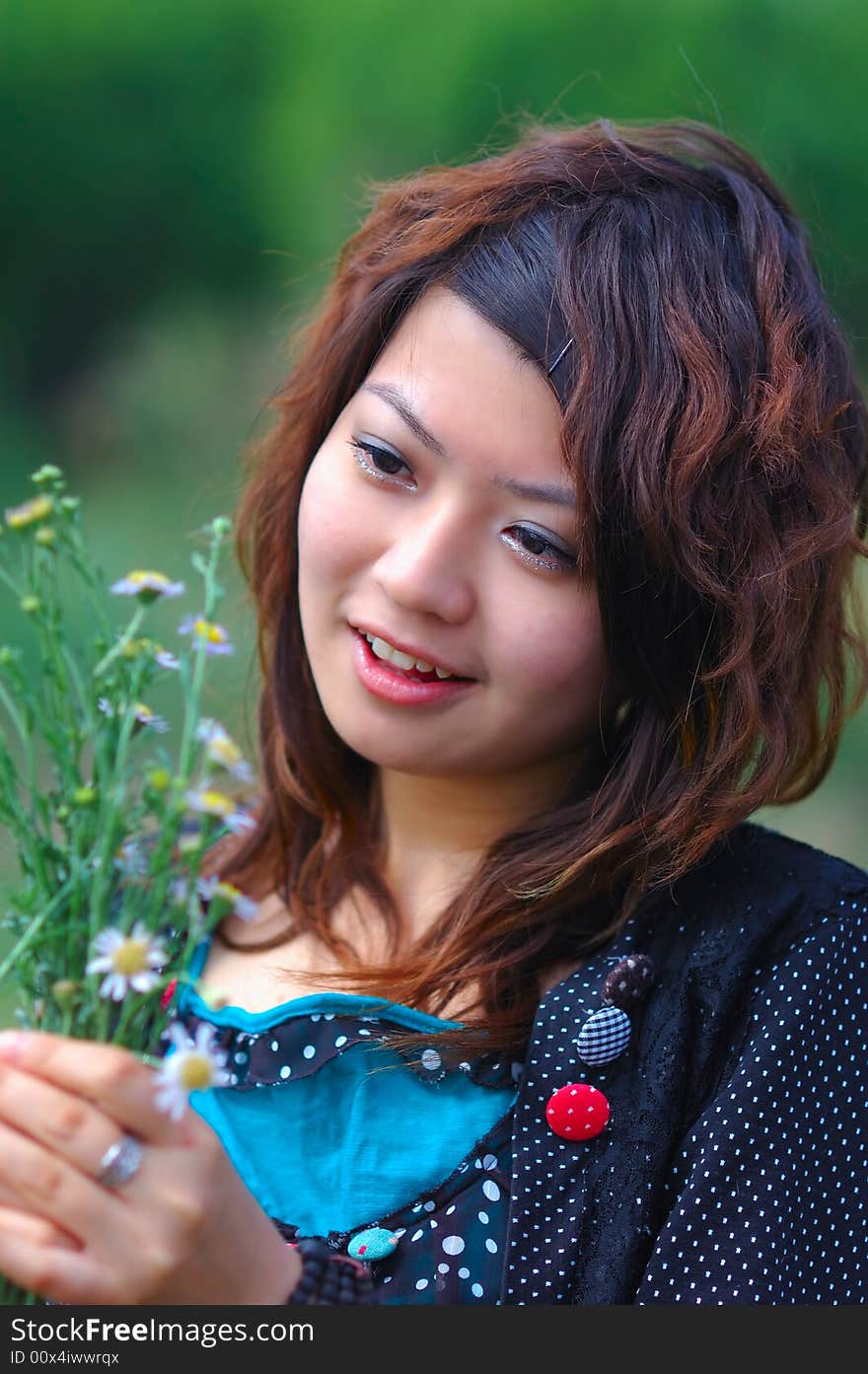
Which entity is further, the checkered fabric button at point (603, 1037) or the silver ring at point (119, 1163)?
the checkered fabric button at point (603, 1037)

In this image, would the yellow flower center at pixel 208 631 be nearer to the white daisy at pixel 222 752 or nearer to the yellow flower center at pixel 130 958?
the white daisy at pixel 222 752

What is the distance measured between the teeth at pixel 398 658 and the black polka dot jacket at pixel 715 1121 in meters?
0.32

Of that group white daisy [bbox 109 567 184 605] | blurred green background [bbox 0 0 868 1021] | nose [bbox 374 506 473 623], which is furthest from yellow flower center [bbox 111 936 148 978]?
blurred green background [bbox 0 0 868 1021]

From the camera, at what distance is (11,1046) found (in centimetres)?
85

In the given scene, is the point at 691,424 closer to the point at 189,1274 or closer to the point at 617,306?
the point at 617,306

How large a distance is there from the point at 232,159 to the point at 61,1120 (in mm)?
3462

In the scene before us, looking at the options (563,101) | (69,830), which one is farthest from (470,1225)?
(563,101)

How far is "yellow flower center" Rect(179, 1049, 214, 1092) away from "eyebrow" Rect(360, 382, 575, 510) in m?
0.60

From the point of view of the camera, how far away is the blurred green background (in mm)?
3314

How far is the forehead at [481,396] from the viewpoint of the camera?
3.89 feet

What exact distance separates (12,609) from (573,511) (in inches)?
100

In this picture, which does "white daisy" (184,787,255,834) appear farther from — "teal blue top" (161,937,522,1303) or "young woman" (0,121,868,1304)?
"teal blue top" (161,937,522,1303)

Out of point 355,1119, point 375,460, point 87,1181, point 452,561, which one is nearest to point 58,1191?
point 87,1181

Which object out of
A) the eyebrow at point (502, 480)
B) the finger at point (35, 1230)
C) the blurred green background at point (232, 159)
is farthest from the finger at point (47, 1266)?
the blurred green background at point (232, 159)
